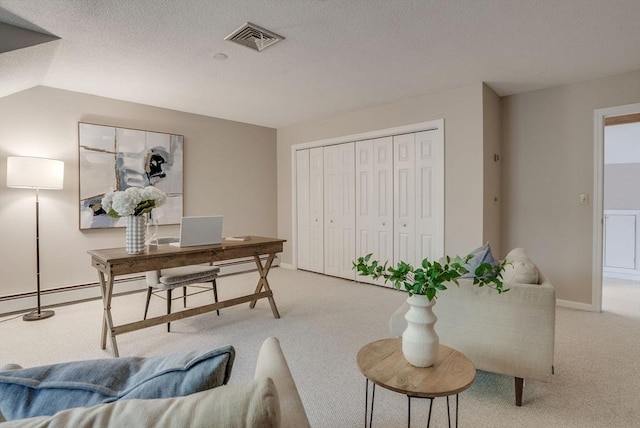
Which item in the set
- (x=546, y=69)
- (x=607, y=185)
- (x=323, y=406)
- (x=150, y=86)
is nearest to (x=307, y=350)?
(x=323, y=406)

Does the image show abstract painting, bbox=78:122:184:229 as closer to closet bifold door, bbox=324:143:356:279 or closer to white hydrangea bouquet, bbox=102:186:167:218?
white hydrangea bouquet, bbox=102:186:167:218

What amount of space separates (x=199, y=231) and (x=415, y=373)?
81.8 inches

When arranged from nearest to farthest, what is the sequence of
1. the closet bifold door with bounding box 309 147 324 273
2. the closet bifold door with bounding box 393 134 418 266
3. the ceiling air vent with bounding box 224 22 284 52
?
the ceiling air vent with bounding box 224 22 284 52
the closet bifold door with bounding box 393 134 418 266
the closet bifold door with bounding box 309 147 324 273

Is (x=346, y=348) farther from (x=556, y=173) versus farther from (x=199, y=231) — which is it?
(x=556, y=173)

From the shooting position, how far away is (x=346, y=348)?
2574 millimetres

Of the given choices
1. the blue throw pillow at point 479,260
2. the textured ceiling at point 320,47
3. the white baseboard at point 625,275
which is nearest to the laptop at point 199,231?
the textured ceiling at point 320,47

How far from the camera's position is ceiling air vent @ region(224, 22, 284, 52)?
2389 millimetres

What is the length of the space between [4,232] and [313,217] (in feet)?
12.1

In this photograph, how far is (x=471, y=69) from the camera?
125 inches

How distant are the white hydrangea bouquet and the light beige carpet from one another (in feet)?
3.55

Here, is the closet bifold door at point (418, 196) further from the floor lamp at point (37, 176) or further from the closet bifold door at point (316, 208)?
the floor lamp at point (37, 176)

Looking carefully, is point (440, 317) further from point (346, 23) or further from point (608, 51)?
point (608, 51)

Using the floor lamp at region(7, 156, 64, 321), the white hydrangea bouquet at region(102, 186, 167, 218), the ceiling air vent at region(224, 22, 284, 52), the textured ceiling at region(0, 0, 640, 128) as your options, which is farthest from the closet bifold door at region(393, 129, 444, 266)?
the floor lamp at region(7, 156, 64, 321)

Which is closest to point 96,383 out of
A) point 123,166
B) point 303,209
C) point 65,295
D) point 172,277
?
point 172,277
